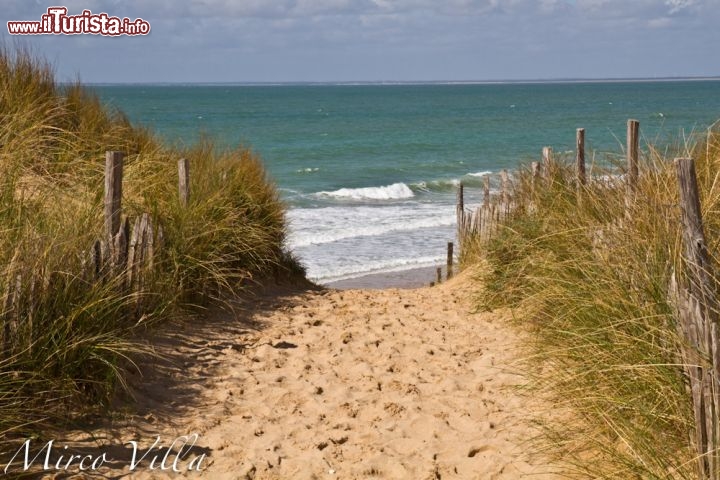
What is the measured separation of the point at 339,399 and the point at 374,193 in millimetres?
19675

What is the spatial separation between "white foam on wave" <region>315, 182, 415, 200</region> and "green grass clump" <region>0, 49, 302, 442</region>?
14.5 m

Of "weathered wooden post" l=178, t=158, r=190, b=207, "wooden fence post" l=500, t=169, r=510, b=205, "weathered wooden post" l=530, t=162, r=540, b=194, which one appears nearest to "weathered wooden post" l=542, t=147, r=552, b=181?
"weathered wooden post" l=530, t=162, r=540, b=194

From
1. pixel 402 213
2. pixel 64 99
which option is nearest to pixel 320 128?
pixel 402 213

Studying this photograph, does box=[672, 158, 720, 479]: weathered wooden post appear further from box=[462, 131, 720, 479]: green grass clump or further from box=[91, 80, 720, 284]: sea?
box=[91, 80, 720, 284]: sea

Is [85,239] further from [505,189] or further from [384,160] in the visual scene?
[384,160]

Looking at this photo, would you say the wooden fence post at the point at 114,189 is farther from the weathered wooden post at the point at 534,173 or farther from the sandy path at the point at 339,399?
the weathered wooden post at the point at 534,173

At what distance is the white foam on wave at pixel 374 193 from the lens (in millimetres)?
25141

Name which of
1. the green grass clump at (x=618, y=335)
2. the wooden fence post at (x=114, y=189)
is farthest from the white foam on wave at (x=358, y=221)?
the green grass clump at (x=618, y=335)

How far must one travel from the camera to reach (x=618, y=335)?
4594 millimetres

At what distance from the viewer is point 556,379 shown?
510 cm

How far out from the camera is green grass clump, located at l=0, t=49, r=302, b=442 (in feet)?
16.2

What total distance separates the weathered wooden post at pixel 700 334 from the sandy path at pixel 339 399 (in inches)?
39.2

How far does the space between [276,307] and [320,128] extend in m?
45.5

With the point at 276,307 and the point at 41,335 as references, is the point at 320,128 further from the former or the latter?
the point at 41,335
